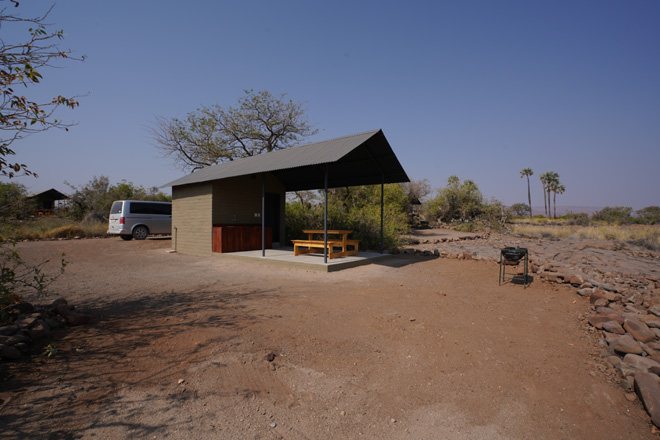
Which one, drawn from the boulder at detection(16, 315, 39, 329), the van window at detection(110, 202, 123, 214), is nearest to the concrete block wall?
the van window at detection(110, 202, 123, 214)

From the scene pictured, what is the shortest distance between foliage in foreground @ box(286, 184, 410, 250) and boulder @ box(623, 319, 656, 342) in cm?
870

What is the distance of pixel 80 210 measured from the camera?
74.6 feet

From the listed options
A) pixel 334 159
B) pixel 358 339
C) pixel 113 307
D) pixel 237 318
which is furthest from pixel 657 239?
pixel 113 307

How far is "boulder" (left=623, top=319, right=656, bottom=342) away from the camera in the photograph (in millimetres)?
3541

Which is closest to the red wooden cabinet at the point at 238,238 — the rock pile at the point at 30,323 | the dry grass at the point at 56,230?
the rock pile at the point at 30,323

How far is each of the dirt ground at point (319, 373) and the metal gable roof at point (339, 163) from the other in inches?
166

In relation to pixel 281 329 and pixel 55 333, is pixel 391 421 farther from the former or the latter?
pixel 55 333

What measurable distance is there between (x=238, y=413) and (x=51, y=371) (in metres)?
1.81

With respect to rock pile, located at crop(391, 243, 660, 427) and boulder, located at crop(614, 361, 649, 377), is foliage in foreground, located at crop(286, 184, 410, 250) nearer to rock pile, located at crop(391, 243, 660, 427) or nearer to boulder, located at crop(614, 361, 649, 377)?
rock pile, located at crop(391, 243, 660, 427)

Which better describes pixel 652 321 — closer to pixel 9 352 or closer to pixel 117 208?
pixel 9 352

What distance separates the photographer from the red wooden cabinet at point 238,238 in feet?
35.4

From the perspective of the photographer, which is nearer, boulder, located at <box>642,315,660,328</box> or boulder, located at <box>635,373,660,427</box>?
boulder, located at <box>635,373,660,427</box>

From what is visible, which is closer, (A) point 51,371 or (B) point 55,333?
(A) point 51,371

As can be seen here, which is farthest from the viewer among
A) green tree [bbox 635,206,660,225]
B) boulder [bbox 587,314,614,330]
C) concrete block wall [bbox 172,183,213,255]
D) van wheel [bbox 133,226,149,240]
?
green tree [bbox 635,206,660,225]
